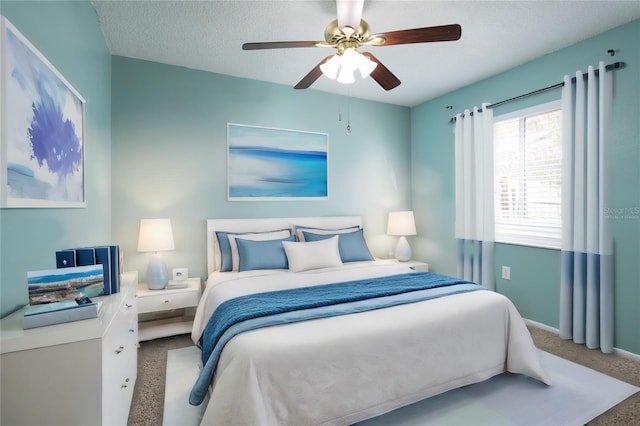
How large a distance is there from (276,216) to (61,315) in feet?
8.61

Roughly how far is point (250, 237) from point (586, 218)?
307 cm

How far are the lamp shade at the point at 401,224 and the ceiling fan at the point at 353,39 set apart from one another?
2.19 m

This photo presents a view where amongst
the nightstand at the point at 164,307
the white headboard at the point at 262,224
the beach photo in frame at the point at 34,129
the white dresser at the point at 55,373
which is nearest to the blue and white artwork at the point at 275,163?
the white headboard at the point at 262,224

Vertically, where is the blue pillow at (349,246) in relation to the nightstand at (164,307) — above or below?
above

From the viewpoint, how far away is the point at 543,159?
3.24m

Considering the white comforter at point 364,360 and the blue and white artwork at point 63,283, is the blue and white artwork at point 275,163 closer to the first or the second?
the white comforter at point 364,360

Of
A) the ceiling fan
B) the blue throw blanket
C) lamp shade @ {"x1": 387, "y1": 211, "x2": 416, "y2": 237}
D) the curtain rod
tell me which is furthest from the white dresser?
the curtain rod

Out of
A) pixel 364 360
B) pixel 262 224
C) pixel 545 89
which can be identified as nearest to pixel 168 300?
pixel 262 224

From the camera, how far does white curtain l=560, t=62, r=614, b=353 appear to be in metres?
2.66

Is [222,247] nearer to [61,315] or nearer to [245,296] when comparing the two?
[245,296]

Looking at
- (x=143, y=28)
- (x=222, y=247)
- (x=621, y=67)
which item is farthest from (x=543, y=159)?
(x=143, y=28)

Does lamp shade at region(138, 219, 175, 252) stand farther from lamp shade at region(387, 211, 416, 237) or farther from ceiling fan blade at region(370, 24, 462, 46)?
lamp shade at region(387, 211, 416, 237)

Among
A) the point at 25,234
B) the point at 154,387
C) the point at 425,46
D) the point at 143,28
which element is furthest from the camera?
the point at 425,46

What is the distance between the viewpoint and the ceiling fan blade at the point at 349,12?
1832mm
